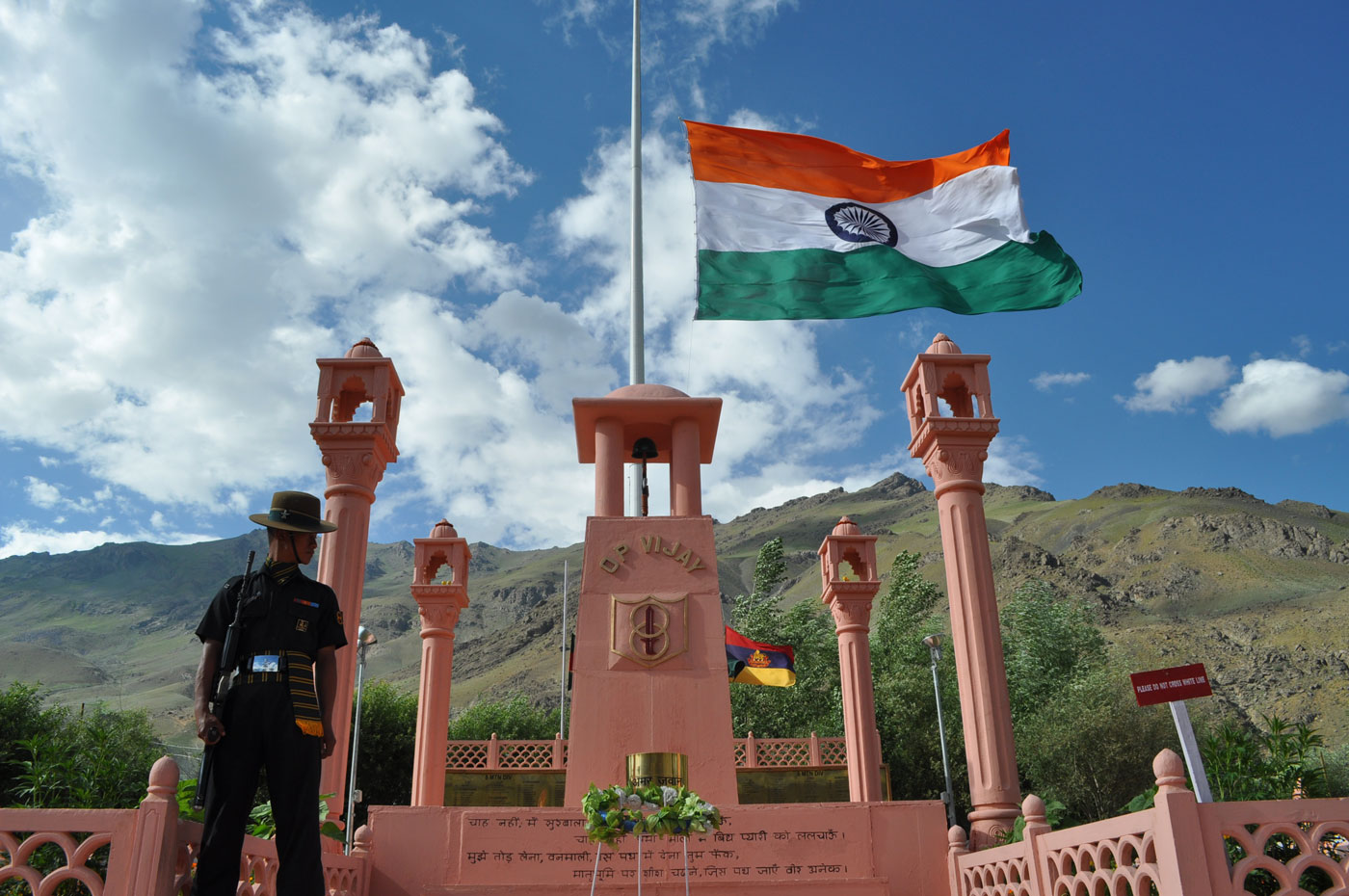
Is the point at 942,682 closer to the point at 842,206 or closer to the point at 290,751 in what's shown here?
the point at 842,206

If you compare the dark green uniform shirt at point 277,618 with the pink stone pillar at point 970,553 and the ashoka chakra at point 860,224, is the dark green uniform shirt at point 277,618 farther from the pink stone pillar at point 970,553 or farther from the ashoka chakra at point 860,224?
the ashoka chakra at point 860,224

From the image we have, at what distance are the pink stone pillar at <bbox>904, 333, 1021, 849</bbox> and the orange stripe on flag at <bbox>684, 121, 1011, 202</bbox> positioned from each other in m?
2.61

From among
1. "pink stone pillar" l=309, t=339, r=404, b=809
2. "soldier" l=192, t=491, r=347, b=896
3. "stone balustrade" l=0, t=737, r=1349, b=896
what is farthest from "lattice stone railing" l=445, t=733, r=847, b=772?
"soldier" l=192, t=491, r=347, b=896

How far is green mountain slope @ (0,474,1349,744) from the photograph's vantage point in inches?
2613

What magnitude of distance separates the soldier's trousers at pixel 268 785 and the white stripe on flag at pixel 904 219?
889 cm

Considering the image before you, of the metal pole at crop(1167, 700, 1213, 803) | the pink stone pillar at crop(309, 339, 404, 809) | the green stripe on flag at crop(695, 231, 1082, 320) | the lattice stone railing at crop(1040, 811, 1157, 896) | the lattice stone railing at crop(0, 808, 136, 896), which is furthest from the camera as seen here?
the green stripe on flag at crop(695, 231, 1082, 320)

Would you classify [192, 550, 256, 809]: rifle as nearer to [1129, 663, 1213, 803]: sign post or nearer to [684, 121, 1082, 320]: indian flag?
[1129, 663, 1213, 803]: sign post

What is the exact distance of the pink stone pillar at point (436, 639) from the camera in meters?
15.6

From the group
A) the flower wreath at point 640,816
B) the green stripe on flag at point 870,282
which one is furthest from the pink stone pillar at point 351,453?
the flower wreath at point 640,816

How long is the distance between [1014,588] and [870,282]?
60.6 metres

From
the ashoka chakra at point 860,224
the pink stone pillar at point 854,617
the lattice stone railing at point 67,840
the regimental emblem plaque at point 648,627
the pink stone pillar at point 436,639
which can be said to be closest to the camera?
the lattice stone railing at point 67,840

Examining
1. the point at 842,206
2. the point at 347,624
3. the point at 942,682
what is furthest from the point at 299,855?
the point at 942,682

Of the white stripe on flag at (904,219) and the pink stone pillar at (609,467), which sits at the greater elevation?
the white stripe on flag at (904,219)

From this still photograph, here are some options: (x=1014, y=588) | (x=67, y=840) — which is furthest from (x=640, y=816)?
(x=1014, y=588)
